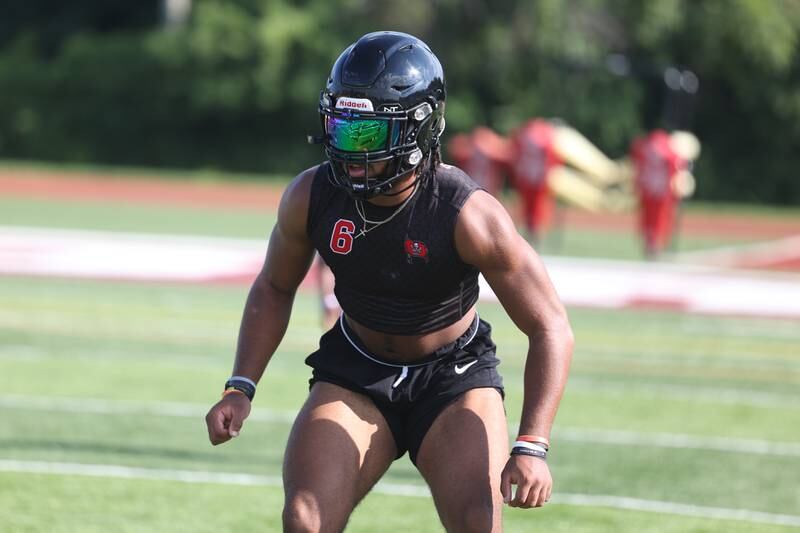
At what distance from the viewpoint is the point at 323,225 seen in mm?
4938

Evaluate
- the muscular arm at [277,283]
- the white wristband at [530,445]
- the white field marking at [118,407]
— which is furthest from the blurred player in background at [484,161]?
the white wristband at [530,445]

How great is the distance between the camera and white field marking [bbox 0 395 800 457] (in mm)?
9297

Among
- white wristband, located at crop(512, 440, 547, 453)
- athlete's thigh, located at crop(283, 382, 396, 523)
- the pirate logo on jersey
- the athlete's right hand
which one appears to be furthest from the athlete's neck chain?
white wristband, located at crop(512, 440, 547, 453)

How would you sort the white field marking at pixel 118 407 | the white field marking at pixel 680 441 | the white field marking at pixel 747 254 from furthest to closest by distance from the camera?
the white field marking at pixel 747 254, the white field marking at pixel 118 407, the white field marking at pixel 680 441

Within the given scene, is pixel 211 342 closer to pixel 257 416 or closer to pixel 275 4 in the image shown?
pixel 257 416

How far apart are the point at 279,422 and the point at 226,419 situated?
4.79m

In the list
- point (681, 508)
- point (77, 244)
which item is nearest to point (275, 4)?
point (77, 244)

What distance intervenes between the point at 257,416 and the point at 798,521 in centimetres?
395

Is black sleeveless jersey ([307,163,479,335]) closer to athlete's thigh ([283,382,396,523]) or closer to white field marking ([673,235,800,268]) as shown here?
athlete's thigh ([283,382,396,523])

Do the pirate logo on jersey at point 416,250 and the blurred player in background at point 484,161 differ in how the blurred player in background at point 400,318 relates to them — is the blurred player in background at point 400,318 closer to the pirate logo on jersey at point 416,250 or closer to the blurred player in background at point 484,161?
the pirate logo on jersey at point 416,250

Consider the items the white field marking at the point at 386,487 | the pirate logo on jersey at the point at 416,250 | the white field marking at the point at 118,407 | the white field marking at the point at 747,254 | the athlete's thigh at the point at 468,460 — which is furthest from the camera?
the white field marking at the point at 747,254

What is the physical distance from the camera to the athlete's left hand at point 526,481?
445 cm

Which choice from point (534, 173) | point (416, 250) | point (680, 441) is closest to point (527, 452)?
point (416, 250)

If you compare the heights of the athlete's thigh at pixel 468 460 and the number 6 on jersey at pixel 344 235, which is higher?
the number 6 on jersey at pixel 344 235
